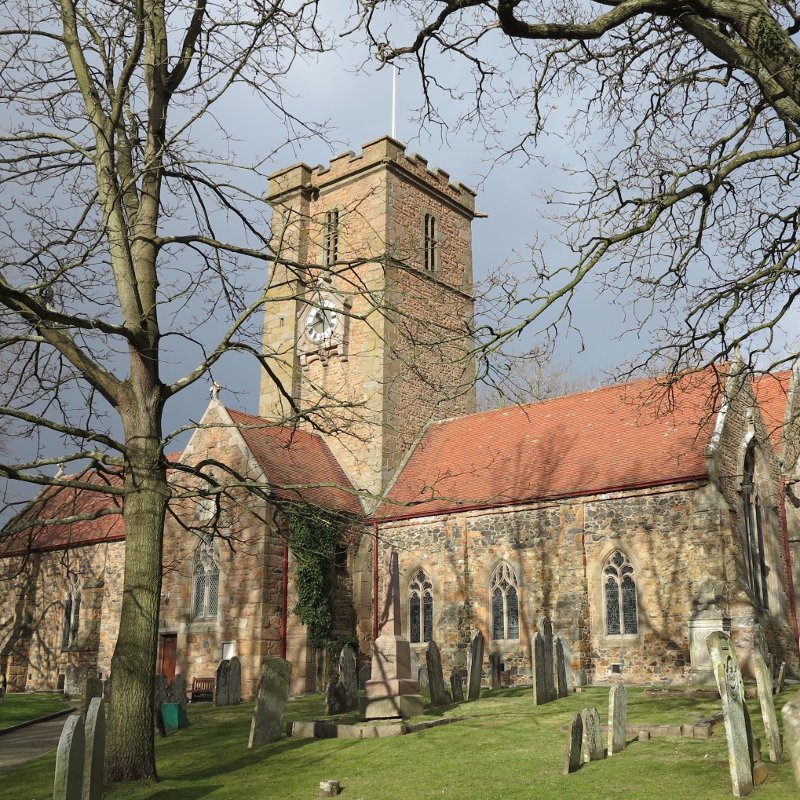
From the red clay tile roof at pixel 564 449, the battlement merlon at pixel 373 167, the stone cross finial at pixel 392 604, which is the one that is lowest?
the stone cross finial at pixel 392 604

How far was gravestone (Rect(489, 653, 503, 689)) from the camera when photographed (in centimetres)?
1826

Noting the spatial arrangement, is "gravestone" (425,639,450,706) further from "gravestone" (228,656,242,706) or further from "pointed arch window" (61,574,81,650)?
"pointed arch window" (61,574,81,650)

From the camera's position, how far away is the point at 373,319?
87.4 ft

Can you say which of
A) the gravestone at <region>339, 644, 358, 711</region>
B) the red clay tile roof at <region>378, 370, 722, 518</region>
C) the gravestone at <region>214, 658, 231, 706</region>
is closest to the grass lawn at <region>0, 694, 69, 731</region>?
the gravestone at <region>214, 658, 231, 706</region>

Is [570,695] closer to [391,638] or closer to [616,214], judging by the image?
[391,638]

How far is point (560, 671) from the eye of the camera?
15688mm

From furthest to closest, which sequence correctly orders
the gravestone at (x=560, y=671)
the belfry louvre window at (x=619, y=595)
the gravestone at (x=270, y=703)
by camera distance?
the belfry louvre window at (x=619, y=595) < the gravestone at (x=560, y=671) < the gravestone at (x=270, y=703)

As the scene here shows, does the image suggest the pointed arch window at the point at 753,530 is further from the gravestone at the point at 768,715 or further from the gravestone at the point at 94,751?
the gravestone at the point at 94,751

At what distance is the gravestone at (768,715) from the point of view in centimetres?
868

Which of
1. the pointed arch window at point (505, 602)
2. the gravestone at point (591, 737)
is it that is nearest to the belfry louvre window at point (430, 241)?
the pointed arch window at point (505, 602)

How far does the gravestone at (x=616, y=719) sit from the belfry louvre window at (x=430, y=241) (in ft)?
65.3

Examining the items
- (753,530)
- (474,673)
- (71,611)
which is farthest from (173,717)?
(71,611)

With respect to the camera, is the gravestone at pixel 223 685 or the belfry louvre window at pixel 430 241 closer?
the gravestone at pixel 223 685

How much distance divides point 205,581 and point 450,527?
6.55 metres
